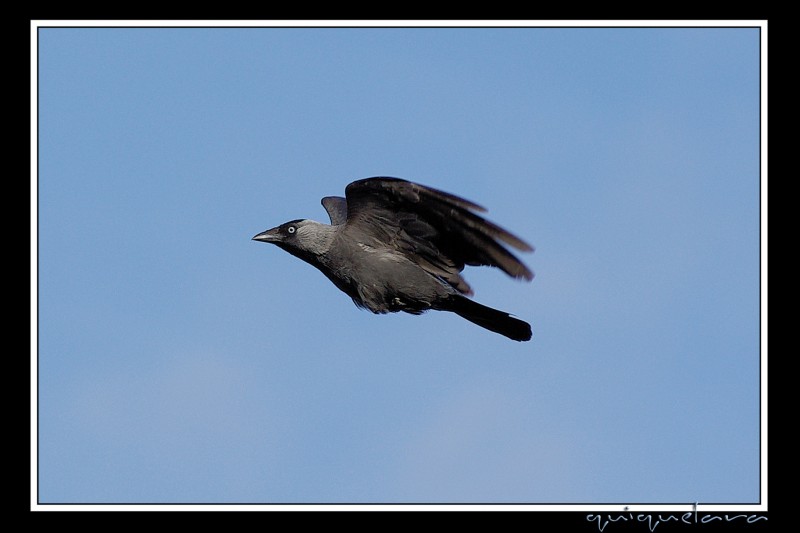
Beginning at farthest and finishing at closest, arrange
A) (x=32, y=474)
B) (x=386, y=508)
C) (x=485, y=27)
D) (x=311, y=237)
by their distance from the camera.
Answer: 1. (x=311, y=237)
2. (x=485, y=27)
3. (x=32, y=474)
4. (x=386, y=508)

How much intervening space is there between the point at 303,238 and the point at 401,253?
3.92 ft

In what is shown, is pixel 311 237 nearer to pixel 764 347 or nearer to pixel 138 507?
pixel 138 507

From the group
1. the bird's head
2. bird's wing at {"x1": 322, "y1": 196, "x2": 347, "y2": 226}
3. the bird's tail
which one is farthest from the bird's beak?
the bird's tail

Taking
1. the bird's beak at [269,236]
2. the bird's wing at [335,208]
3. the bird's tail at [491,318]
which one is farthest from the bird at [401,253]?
the bird's wing at [335,208]

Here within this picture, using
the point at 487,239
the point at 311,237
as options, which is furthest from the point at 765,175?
the point at 311,237

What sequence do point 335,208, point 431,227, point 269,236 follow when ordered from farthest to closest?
point 335,208, point 269,236, point 431,227

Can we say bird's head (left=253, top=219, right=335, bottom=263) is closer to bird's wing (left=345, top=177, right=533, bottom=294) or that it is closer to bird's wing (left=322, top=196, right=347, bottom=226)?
bird's wing (left=345, top=177, right=533, bottom=294)

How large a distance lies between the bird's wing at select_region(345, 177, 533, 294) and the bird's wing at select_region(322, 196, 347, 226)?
72.2 inches

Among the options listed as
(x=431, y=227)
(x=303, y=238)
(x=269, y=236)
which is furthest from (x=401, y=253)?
(x=269, y=236)

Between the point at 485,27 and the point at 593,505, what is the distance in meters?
5.14

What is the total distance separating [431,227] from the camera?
11250 mm

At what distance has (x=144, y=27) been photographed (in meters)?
11.2

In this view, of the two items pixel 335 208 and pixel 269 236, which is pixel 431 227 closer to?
pixel 269 236

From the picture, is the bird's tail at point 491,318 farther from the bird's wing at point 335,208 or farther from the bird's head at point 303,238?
the bird's wing at point 335,208
